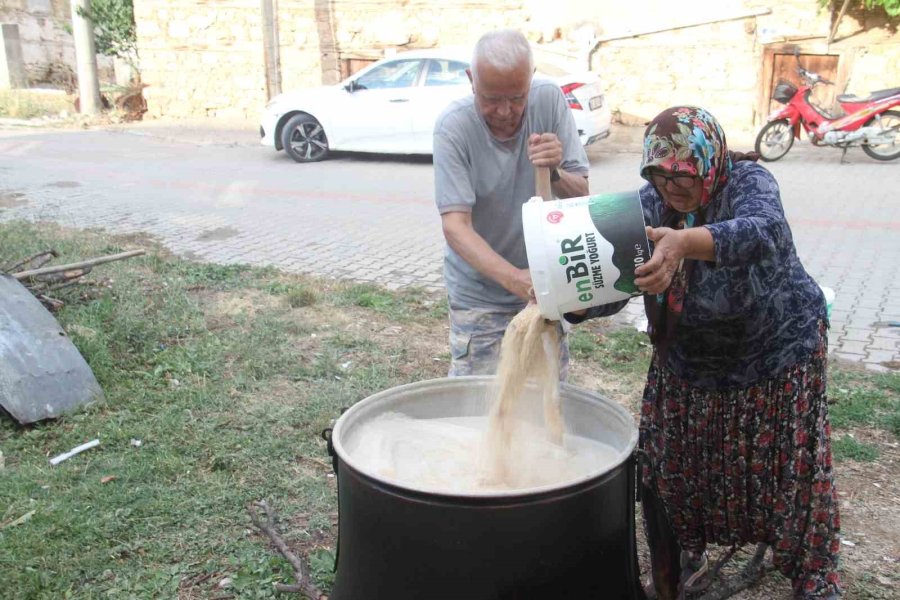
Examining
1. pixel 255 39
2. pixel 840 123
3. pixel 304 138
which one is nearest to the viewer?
pixel 840 123

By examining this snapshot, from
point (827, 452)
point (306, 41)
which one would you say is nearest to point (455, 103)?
point (827, 452)

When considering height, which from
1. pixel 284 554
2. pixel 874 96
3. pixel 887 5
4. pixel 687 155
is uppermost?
pixel 887 5

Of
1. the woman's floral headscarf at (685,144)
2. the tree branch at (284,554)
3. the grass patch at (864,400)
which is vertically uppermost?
the woman's floral headscarf at (685,144)

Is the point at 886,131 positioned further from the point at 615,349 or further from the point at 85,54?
the point at 85,54

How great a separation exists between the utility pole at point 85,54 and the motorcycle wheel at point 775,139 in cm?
1276

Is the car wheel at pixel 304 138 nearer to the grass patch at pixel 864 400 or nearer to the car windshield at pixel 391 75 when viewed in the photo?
the car windshield at pixel 391 75

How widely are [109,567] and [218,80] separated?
48.4ft

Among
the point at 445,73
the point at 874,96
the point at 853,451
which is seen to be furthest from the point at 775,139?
the point at 853,451

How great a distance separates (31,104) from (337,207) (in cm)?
1207

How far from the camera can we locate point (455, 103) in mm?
2715

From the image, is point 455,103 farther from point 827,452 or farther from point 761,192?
point 827,452

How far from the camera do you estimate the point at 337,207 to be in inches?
353

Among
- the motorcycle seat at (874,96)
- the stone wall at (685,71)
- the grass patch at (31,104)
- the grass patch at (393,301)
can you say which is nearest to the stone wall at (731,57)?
the stone wall at (685,71)

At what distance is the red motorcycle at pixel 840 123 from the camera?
10.1 metres
